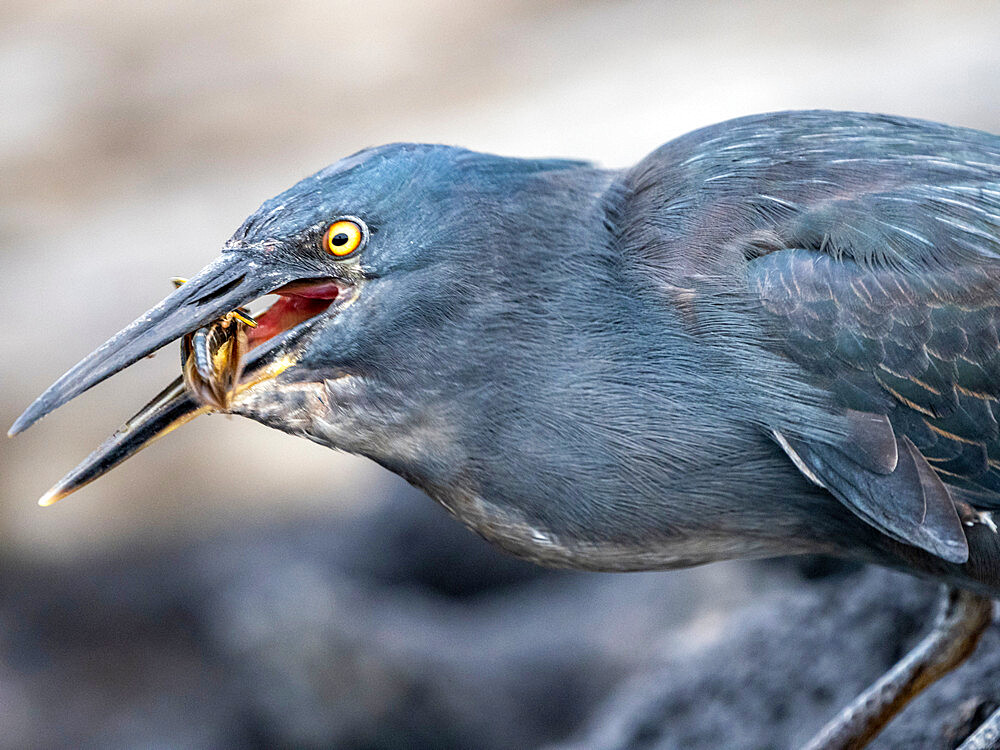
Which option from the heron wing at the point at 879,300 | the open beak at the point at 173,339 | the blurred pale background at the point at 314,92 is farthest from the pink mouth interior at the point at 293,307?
the blurred pale background at the point at 314,92

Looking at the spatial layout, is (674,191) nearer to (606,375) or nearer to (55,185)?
(606,375)

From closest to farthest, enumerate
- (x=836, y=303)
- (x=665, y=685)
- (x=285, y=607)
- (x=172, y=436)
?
(x=836, y=303) < (x=665, y=685) < (x=285, y=607) < (x=172, y=436)

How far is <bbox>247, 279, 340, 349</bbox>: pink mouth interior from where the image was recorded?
2891mm

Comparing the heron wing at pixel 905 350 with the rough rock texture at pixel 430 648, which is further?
the rough rock texture at pixel 430 648

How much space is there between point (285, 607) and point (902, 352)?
3500 mm

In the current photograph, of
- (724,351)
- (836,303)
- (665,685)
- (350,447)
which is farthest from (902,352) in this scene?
(665,685)

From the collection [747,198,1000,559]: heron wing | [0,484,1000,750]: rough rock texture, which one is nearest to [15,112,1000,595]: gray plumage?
[747,198,1000,559]: heron wing

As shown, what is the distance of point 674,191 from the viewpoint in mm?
3072

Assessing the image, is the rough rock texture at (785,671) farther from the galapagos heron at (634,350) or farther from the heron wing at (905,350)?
the heron wing at (905,350)

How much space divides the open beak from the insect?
0.9 inches

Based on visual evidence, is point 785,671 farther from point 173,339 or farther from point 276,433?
point 276,433

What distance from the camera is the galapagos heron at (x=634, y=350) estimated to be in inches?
111

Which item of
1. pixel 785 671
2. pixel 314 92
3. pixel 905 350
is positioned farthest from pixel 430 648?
pixel 314 92

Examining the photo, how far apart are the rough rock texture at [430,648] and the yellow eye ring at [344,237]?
2.29 metres
